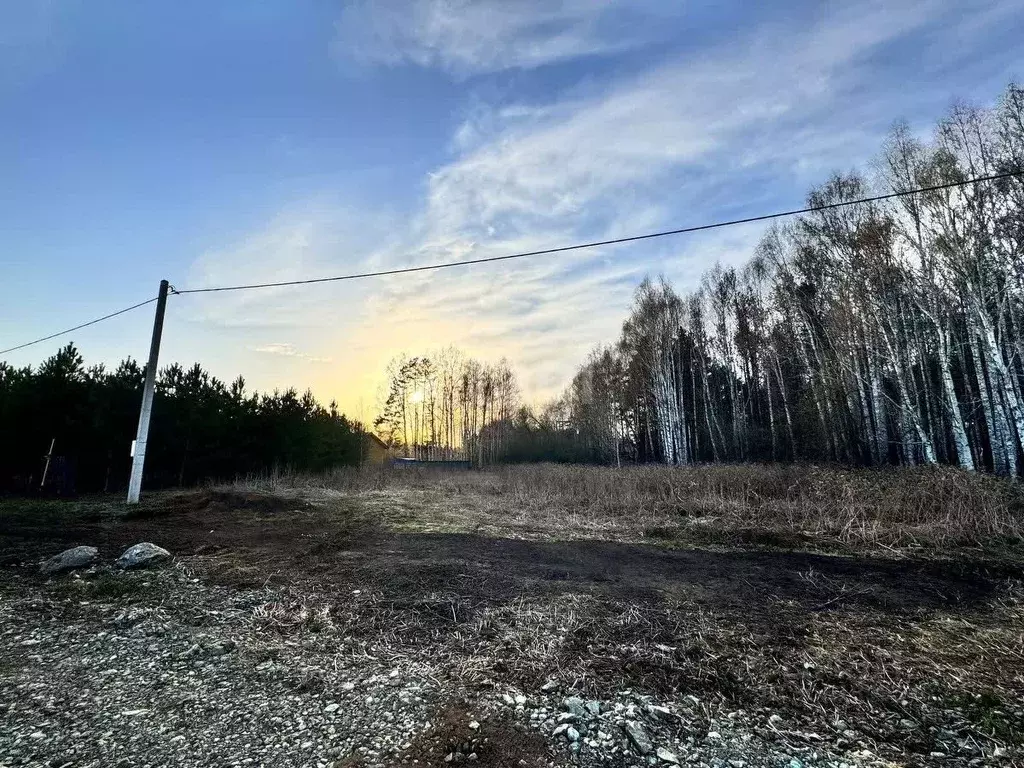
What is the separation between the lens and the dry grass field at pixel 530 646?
2.26 metres

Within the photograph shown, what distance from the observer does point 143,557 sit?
514cm

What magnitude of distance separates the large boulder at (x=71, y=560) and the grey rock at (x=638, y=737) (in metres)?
6.13

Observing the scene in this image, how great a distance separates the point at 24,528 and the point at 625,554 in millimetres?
9448

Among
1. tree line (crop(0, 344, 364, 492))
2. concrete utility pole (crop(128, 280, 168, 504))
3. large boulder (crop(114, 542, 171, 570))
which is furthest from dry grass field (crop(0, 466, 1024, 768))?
tree line (crop(0, 344, 364, 492))

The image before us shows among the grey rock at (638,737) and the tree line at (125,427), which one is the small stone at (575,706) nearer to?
the grey rock at (638,737)

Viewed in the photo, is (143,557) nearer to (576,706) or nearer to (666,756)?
(576,706)

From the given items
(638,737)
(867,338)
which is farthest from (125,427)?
(867,338)

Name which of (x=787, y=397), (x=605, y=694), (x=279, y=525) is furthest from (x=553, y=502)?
(x=787, y=397)

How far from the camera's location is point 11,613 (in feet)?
12.3

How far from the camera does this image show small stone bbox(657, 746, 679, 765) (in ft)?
7.06

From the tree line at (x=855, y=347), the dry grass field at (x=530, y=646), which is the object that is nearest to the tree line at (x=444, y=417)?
the tree line at (x=855, y=347)

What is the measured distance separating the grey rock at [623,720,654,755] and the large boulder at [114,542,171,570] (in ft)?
18.3

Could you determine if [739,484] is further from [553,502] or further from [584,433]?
[584,433]

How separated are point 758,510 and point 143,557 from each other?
971cm
